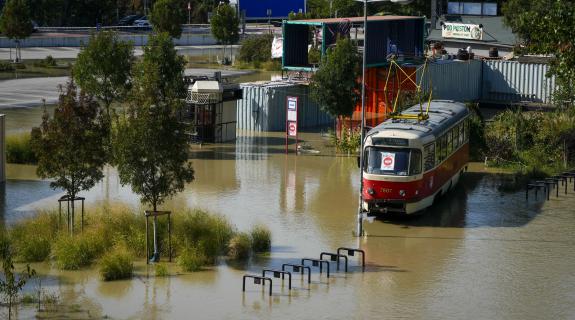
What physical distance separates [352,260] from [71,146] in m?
7.07

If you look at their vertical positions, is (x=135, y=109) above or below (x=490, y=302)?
above

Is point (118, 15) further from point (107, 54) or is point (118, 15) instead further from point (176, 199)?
point (176, 199)

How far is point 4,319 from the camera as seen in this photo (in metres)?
20.0

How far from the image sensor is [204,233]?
25484 millimetres

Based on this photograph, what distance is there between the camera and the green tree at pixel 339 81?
40.3 metres

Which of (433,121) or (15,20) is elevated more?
(15,20)

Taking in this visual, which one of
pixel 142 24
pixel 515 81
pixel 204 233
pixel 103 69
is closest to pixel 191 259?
pixel 204 233

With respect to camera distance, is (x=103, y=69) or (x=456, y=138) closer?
(x=456, y=138)

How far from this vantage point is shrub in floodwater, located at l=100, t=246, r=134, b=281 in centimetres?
2298

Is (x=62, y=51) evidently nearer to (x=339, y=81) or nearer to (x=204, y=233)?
(x=339, y=81)

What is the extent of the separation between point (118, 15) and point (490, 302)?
85.7 m

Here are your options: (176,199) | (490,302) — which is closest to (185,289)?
(490,302)

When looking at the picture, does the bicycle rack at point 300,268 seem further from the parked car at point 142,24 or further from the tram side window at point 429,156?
the parked car at point 142,24

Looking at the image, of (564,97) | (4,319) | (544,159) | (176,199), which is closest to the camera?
(4,319)
